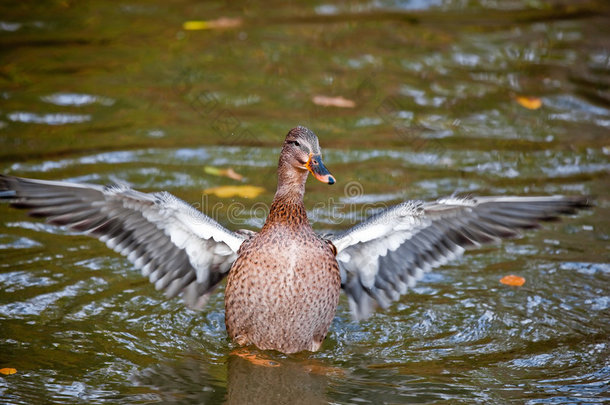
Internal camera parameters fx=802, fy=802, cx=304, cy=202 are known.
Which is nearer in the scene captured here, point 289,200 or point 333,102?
point 289,200

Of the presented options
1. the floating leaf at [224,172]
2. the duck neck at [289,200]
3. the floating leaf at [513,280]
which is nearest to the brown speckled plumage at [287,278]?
the duck neck at [289,200]

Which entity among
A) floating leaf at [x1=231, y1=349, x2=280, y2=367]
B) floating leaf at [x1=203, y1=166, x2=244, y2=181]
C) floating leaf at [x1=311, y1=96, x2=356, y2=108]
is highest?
floating leaf at [x1=311, y1=96, x2=356, y2=108]

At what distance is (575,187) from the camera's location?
7.57 m

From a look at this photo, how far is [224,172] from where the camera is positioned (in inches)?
308

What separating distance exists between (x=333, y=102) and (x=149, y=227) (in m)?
4.29

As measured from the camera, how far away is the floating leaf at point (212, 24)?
36.1 ft

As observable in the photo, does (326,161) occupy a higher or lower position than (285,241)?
higher

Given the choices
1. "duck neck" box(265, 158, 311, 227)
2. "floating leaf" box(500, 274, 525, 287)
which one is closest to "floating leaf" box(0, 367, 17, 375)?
"duck neck" box(265, 158, 311, 227)

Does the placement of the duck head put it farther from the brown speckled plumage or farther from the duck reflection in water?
the duck reflection in water

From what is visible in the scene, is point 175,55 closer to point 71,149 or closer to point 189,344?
point 71,149

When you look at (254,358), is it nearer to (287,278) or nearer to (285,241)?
(287,278)

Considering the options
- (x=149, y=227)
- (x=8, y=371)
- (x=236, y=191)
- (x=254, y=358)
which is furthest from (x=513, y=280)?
(x=8, y=371)

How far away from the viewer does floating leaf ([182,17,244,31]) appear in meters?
11.0

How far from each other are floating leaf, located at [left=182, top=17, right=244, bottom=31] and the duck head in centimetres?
602
